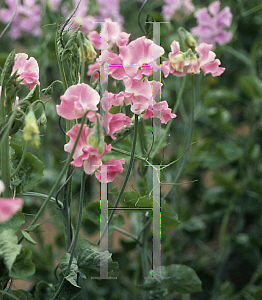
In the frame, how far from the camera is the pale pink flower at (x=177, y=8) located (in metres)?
0.89

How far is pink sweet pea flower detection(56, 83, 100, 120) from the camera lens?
0.33 m

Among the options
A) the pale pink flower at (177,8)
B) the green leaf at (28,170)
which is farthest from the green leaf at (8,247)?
the pale pink flower at (177,8)

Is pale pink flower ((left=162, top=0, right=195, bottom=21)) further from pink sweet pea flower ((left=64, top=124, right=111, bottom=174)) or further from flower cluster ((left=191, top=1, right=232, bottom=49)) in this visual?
pink sweet pea flower ((left=64, top=124, right=111, bottom=174))

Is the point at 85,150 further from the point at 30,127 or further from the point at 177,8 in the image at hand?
the point at 177,8

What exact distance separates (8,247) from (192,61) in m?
0.35

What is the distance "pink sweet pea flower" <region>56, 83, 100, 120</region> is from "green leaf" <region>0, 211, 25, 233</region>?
155 mm

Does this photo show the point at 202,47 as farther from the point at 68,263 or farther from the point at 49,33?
the point at 49,33

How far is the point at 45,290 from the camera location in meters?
0.52

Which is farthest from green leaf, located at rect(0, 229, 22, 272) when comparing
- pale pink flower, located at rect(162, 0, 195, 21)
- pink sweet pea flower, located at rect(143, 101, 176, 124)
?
pale pink flower, located at rect(162, 0, 195, 21)

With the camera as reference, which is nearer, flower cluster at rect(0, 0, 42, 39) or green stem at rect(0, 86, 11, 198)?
green stem at rect(0, 86, 11, 198)

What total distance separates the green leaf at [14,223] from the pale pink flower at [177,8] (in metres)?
0.73

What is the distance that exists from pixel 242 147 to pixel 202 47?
Result: 740mm

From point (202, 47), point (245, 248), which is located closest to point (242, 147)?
point (245, 248)

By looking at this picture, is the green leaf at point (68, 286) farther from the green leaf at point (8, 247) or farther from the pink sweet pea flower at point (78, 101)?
the pink sweet pea flower at point (78, 101)
